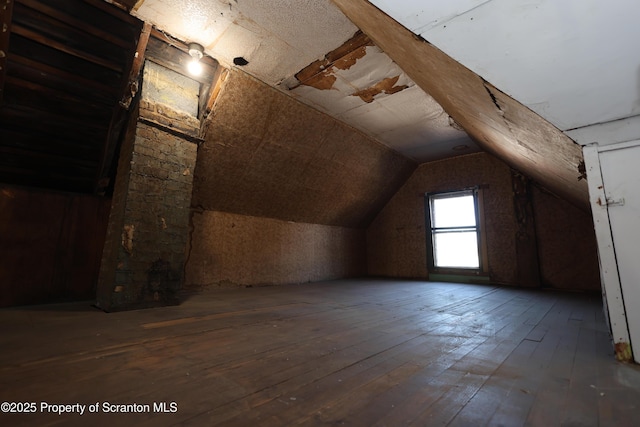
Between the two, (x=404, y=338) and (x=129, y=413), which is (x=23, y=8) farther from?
(x=404, y=338)

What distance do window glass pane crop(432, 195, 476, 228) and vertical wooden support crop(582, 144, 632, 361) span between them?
4.55 m

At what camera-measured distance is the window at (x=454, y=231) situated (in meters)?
5.85

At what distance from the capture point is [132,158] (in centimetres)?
296

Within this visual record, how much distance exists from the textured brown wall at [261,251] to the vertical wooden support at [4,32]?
245 centimetres

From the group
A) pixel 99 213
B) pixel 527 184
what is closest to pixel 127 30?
pixel 99 213

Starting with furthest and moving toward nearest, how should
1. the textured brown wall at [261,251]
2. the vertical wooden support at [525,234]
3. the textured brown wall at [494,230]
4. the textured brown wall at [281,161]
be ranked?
the vertical wooden support at [525,234], the textured brown wall at [494,230], the textured brown wall at [261,251], the textured brown wall at [281,161]

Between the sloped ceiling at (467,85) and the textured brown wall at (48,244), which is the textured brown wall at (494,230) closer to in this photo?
the sloped ceiling at (467,85)

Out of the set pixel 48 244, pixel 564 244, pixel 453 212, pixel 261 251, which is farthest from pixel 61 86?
pixel 564 244

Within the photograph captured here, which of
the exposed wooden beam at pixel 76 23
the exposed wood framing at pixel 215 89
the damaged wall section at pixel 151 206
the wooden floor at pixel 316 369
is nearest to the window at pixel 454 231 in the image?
the wooden floor at pixel 316 369

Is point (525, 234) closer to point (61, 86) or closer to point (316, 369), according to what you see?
point (316, 369)

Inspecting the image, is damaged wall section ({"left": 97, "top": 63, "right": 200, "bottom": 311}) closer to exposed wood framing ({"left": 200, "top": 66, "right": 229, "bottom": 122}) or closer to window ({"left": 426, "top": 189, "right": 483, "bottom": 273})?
exposed wood framing ({"left": 200, "top": 66, "right": 229, "bottom": 122})

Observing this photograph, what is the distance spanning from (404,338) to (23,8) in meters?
4.13

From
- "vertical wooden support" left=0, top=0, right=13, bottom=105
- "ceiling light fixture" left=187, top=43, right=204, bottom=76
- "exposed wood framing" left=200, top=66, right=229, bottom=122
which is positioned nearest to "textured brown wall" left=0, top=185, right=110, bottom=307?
"vertical wooden support" left=0, top=0, right=13, bottom=105

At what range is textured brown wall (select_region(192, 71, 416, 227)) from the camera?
378 cm
